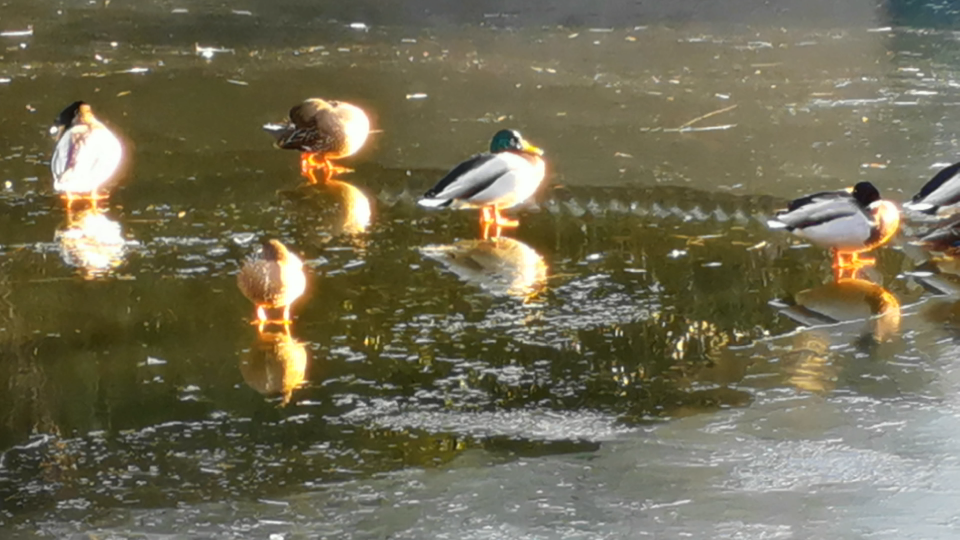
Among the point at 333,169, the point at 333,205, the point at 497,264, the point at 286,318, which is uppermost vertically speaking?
the point at 333,169

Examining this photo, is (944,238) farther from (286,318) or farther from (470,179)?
(286,318)

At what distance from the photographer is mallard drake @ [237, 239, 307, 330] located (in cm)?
553

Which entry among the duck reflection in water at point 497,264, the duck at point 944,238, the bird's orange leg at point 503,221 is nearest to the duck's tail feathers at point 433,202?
the bird's orange leg at point 503,221

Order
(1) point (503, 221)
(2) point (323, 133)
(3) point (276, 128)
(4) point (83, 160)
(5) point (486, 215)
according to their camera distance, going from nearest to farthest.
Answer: (1) point (503, 221) → (5) point (486, 215) → (4) point (83, 160) → (2) point (323, 133) → (3) point (276, 128)

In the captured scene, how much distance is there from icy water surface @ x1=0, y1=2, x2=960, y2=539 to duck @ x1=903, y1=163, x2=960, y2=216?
32 cm

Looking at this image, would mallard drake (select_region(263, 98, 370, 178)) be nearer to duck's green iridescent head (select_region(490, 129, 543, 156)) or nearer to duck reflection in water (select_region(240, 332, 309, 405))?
duck's green iridescent head (select_region(490, 129, 543, 156))

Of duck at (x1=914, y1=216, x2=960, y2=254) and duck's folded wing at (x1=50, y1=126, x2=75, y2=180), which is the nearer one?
duck at (x1=914, y1=216, x2=960, y2=254)

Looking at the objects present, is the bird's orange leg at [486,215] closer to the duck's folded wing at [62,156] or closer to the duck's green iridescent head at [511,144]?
the duck's green iridescent head at [511,144]

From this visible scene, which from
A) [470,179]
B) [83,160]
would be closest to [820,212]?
[470,179]

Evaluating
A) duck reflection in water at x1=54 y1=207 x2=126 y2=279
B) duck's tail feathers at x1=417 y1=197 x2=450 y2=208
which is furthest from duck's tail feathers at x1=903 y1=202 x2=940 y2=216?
duck reflection in water at x1=54 y1=207 x2=126 y2=279

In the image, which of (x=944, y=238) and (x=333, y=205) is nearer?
(x=944, y=238)

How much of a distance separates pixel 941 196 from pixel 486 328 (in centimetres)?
281

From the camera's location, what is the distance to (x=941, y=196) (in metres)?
6.86

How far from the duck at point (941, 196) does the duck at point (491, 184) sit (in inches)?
80.6
